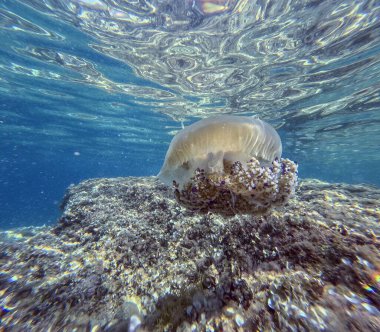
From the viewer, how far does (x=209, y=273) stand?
7.04ft

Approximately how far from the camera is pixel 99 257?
2623 mm

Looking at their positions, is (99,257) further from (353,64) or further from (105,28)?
(353,64)

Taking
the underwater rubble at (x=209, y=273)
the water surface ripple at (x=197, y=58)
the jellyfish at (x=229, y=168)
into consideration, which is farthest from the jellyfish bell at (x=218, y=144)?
the water surface ripple at (x=197, y=58)

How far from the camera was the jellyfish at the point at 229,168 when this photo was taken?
2.15 meters

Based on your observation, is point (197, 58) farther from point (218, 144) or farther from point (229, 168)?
point (229, 168)

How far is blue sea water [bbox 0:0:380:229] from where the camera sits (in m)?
7.05

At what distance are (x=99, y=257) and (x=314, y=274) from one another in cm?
211

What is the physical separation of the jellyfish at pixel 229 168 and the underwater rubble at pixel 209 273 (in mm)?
361

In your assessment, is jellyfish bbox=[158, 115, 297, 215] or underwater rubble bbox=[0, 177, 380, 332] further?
jellyfish bbox=[158, 115, 297, 215]

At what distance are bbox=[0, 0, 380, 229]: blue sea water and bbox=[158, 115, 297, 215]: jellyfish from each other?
19.2ft

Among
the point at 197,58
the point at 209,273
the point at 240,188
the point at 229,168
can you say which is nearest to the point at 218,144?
the point at 229,168

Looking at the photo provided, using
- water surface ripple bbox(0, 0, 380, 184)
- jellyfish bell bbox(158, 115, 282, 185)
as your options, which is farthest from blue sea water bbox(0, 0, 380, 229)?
jellyfish bell bbox(158, 115, 282, 185)

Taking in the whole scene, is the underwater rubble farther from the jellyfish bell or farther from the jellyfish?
the jellyfish bell

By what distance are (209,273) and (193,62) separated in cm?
923
